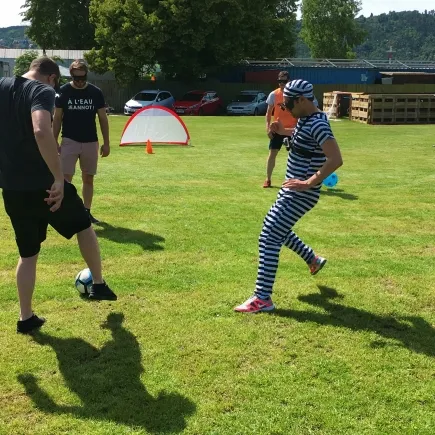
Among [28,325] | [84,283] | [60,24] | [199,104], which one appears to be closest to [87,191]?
[84,283]

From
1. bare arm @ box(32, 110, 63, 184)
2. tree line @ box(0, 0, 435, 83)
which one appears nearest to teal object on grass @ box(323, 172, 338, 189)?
bare arm @ box(32, 110, 63, 184)

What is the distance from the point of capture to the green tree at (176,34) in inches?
1425

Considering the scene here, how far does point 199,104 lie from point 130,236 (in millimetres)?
28512

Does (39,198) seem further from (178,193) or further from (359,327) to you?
(178,193)

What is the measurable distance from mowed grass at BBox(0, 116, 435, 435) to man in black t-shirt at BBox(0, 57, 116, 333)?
66cm

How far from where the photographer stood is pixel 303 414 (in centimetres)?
336

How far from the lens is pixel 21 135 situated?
3.99 metres

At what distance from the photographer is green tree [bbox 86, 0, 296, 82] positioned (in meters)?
36.2

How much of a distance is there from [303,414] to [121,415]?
1066mm

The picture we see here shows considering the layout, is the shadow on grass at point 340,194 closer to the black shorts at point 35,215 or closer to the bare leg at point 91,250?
the bare leg at point 91,250

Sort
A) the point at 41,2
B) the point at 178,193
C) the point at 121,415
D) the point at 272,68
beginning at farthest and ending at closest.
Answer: the point at 41,2 → the point at 272,68 → the point at 178,193 → the point at 121,415

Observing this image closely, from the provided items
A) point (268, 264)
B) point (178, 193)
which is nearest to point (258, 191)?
point (178, 193)

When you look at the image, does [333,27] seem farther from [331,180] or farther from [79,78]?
[79,78]

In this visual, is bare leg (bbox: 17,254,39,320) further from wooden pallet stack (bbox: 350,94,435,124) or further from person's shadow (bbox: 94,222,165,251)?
wooden pallet stack (bbox: 350,94,435,124)
